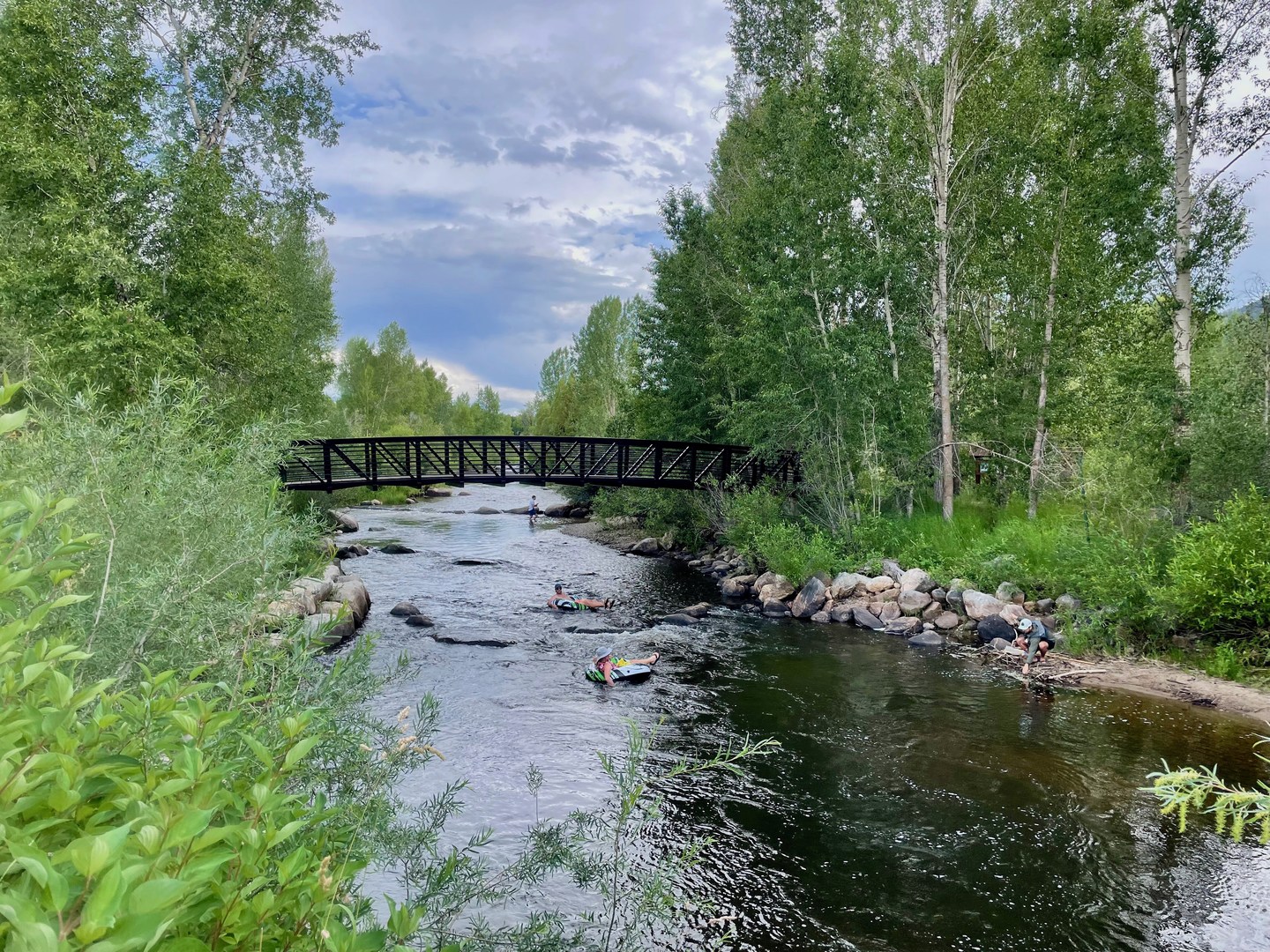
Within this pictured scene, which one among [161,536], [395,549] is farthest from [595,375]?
[161,536]

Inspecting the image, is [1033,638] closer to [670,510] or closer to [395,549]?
[670,510]

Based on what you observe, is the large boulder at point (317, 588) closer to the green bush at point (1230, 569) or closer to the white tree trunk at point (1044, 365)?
the green bush at point (1230, 569)

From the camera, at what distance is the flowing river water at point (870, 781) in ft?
19.2

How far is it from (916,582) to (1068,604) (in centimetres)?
306

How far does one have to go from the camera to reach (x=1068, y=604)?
1270 centimetres

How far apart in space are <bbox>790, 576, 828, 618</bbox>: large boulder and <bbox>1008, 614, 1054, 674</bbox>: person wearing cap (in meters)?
3.97

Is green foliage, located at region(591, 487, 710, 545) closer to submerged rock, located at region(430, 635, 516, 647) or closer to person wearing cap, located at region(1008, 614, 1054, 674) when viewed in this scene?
submerged rock, located at region(430, 635, 516, 647)

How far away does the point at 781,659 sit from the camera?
1260 cm

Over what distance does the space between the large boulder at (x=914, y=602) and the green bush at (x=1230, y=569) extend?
456cm

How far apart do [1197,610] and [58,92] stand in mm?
20409

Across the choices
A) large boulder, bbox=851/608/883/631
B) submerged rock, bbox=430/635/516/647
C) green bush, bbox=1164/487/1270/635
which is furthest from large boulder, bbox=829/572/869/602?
submerged rock, bbox=430/635/516/647

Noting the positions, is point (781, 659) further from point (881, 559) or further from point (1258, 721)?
point (1258, 721)

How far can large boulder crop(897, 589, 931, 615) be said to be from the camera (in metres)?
14.7

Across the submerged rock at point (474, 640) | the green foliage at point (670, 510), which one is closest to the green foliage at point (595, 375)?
the green foliage at point (670, 510)
